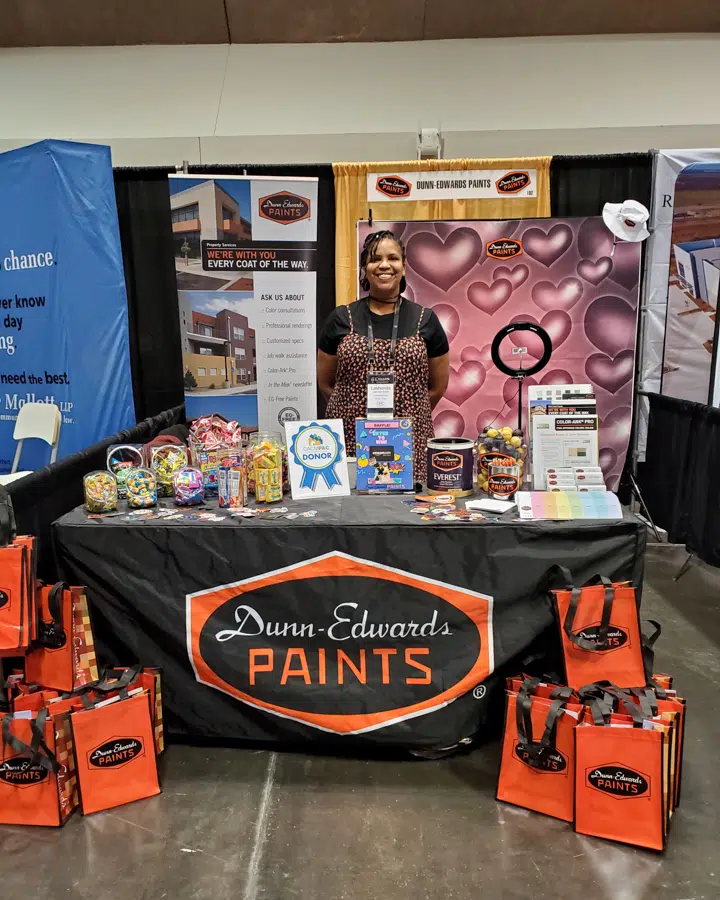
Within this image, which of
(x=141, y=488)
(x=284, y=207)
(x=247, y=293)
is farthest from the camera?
(x=247, y=293)

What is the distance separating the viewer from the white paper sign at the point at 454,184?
4.29 m

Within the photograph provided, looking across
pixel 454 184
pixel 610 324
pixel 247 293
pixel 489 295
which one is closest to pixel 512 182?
pixel 454 184

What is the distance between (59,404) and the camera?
348 centimetres

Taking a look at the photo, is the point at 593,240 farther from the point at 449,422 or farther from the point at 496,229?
the point at 449,422

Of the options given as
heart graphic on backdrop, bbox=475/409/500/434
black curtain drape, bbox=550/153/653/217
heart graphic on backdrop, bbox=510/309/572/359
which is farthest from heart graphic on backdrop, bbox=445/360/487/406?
black curtain drape, bbox=550/153/653/217

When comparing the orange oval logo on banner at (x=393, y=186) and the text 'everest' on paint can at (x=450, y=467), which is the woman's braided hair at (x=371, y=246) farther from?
the orange oval logo on banner at (x=393, y=186)

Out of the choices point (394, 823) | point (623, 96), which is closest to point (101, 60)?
point (623, 96)

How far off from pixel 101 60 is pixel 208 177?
2.17m

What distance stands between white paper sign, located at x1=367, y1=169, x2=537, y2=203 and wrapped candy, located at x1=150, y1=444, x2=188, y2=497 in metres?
2.81

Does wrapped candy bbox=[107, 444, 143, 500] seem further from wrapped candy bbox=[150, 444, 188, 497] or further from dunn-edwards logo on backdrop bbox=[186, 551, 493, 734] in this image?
dunn-edwards logo on backdrop bbox=[186, 551, 493, 734]

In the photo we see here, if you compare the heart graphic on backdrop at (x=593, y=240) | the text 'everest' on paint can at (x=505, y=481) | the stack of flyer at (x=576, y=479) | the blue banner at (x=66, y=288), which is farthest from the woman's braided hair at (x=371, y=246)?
the heart graphic on backdrop at (x=593, y=240)

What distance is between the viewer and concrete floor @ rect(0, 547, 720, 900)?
150cm

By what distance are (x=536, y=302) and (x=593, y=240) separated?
20.2 inches

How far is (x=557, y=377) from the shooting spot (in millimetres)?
4270
